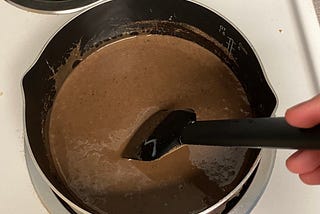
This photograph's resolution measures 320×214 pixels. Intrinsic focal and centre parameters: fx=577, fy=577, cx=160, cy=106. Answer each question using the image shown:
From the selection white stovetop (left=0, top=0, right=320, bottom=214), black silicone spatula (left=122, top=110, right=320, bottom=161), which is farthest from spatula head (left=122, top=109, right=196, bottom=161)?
white stovetop (left=0, top=0, right=320, bottom=214)

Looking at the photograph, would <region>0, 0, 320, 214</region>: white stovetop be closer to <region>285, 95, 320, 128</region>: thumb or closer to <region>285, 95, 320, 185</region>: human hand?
<region>285, 95, 320, 185</region>: human hand

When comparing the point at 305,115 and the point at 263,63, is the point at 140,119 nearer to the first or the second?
the point at 263,63

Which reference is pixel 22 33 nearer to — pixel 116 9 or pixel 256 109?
pixel 116 9

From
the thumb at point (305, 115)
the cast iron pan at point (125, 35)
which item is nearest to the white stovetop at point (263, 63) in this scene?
the cast iron pan at point (125, 35)

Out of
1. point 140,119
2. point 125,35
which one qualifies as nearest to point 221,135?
point 140,119

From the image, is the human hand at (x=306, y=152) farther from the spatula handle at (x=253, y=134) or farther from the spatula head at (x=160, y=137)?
the spatula head at (x=160, y=137)

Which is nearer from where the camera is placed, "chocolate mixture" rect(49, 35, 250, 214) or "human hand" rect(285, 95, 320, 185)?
"human hand" rect(285, 95, 320, 185)

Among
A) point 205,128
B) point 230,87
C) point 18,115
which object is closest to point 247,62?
point 230,87
